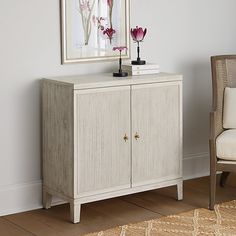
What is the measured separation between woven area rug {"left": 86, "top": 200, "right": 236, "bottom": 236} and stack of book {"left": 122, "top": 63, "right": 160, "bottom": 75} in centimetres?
97

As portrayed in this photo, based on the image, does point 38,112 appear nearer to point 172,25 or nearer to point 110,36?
point 110,36

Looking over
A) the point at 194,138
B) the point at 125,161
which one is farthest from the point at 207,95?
the point at 125,161

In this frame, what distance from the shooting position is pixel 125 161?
4285 mm

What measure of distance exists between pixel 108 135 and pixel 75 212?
0.52 metres

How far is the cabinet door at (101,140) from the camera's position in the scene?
4.06 m

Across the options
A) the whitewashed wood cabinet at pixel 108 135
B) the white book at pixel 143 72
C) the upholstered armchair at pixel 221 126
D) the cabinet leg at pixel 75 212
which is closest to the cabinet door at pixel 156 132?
the whitewashed wood cabinet at pixel 108 135

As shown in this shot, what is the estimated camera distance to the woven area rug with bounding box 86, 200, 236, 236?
3951 millimetres

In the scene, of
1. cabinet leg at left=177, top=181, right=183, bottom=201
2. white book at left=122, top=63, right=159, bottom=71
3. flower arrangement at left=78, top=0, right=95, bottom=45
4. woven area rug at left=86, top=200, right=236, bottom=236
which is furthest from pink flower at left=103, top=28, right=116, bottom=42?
woven area rug at left=86, top=200, right=236, bottom=236

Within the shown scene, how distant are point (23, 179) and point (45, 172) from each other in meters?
0.15

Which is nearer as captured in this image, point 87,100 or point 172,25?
point 87,100

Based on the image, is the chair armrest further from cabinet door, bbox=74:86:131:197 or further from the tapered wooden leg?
cabinet door, bbox=74:86:131:197

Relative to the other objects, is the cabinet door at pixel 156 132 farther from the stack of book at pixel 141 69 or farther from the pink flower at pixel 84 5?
the pink flower at pixel 84 5

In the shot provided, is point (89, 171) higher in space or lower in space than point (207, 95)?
lower

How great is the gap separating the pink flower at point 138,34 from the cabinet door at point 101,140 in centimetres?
45
